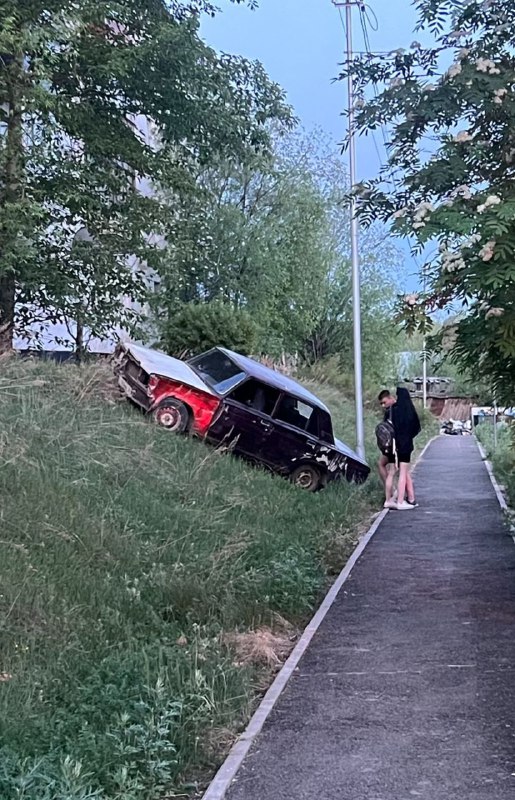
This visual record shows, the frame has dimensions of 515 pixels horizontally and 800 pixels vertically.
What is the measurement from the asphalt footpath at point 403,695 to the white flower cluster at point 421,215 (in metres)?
3.01

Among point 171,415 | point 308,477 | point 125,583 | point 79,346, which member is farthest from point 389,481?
point 125,583

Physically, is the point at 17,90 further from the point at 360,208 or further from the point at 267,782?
the point at 267,782

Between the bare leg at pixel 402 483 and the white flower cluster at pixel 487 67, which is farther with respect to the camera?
the bare leg at pixel 402 483

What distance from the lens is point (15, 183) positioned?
1326cm

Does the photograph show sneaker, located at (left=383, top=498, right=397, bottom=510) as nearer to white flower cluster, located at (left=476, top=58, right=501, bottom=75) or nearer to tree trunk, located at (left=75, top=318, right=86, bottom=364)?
tree trunk, located at (left=75, top=318, right=86, bottom=364)

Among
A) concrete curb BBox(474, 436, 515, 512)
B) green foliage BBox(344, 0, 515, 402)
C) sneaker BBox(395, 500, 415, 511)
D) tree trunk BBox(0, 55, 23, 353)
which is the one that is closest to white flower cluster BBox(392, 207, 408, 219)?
green foliage BBox(344, 0, 515, 402)

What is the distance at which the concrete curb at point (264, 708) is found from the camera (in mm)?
4129

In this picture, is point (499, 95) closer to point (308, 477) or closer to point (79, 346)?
point (308, 477)

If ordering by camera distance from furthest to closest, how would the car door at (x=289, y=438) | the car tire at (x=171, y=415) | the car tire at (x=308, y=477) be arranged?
the car tire at (x=308, y=477), the car door at (x=289, y=438), the car tire at (x=171, y=415)

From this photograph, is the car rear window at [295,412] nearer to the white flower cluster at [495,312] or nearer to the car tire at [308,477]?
the car tire at [308,477]

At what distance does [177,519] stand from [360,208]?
11.6ft

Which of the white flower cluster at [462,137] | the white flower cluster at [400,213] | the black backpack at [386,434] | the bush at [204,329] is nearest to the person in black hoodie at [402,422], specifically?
the black backpack at [386,434]

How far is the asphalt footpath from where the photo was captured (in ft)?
13.6

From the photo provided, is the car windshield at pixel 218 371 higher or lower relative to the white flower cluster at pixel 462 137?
lower
